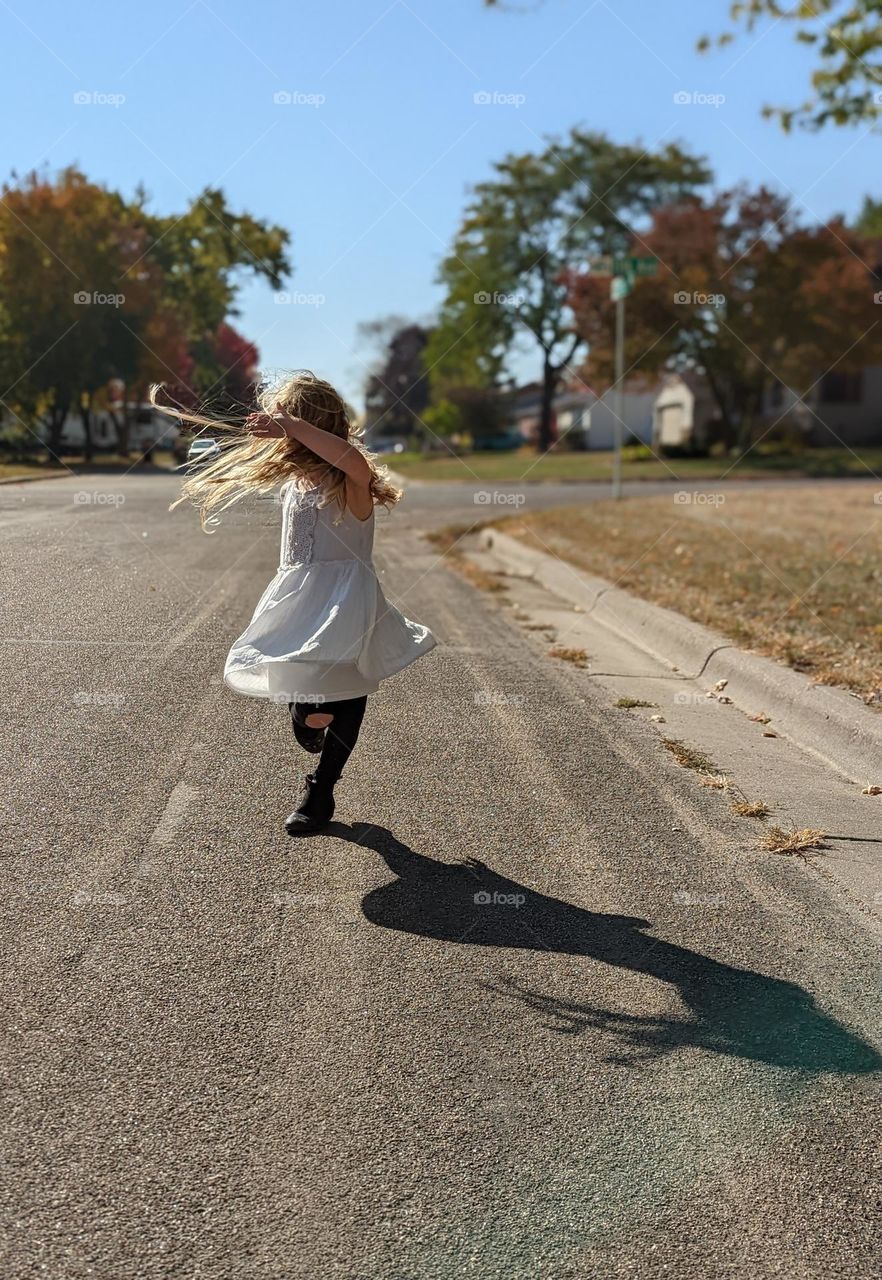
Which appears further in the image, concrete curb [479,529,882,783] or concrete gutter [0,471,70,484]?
concrete curb [479,529,882,783]

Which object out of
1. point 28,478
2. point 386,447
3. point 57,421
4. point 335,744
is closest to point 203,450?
point 335,744

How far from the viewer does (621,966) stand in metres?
3.90

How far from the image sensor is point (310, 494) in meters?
4.81

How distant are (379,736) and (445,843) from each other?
158 cm

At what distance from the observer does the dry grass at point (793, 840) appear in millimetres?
5066

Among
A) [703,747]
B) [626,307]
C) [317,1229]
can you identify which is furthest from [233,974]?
[626,307]

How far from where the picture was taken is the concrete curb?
259 inches

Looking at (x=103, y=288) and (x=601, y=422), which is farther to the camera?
(x=601, y=422)

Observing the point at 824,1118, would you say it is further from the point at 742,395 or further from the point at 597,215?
the point at 597,215

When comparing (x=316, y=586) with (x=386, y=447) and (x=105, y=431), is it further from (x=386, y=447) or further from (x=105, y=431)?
(x=386, y=447)

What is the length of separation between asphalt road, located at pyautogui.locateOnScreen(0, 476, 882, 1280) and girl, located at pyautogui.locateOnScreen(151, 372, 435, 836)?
0.48 metres

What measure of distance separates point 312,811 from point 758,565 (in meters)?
9.62

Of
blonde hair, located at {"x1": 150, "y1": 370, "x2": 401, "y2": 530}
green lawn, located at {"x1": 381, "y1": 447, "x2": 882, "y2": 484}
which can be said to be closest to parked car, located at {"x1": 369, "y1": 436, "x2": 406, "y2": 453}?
blonde hair, located at {"x1": 150, "y1": 370, "x2": 401, "y2": 530}

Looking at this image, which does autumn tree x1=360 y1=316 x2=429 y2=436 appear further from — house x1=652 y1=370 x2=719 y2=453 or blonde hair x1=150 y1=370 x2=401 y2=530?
blonde hair x1=150 y1=370 x2=401 y2=530
